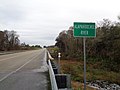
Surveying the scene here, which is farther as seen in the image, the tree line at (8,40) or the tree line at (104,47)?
the tree line at (8,40)

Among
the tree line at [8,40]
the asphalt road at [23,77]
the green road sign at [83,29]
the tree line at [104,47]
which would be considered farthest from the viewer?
the tree line at [8,40]

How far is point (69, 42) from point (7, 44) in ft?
164

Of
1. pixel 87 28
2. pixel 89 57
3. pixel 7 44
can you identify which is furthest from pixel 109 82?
pixel 7 44

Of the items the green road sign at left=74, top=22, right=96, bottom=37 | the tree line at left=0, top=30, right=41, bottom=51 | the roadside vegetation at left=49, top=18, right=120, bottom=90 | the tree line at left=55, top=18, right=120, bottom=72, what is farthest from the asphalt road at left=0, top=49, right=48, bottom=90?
the tree line at left=0, top=30, right=41, bottom=51

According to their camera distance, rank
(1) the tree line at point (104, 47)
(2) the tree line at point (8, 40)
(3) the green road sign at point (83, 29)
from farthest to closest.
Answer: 1. (2) the tree line at point (8, 40)
2. (1) the tree line at point (104, 47)
3. (3) the green road sign at point (83, 29)

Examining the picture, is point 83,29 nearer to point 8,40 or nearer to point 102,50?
point 102,50

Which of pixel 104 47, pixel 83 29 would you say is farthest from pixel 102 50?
pixel 83 29

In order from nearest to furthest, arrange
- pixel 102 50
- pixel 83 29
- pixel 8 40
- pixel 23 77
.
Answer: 1. pixel 83 29
2. pixel 23 77
3. pixel 102 50
4. pixel 8 40

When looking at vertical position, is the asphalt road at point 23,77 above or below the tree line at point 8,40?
below

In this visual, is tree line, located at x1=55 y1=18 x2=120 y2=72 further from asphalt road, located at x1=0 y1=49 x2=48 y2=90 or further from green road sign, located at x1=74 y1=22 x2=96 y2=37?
green road sign, located at x1=74 y1=22 x2=96 y2=37

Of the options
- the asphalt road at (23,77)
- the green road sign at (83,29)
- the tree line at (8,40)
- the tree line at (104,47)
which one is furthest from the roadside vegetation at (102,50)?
the tree line at (8,40)

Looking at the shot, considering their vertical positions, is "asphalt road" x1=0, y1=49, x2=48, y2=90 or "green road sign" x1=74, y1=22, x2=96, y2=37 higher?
"green road sign" x1=74, y1=22, x2=96, y2=37

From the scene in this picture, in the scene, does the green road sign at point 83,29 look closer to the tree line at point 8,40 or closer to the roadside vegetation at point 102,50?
the roadside vegetation at point 102,50

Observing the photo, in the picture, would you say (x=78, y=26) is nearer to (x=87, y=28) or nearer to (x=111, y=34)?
(x=87, y=28)
